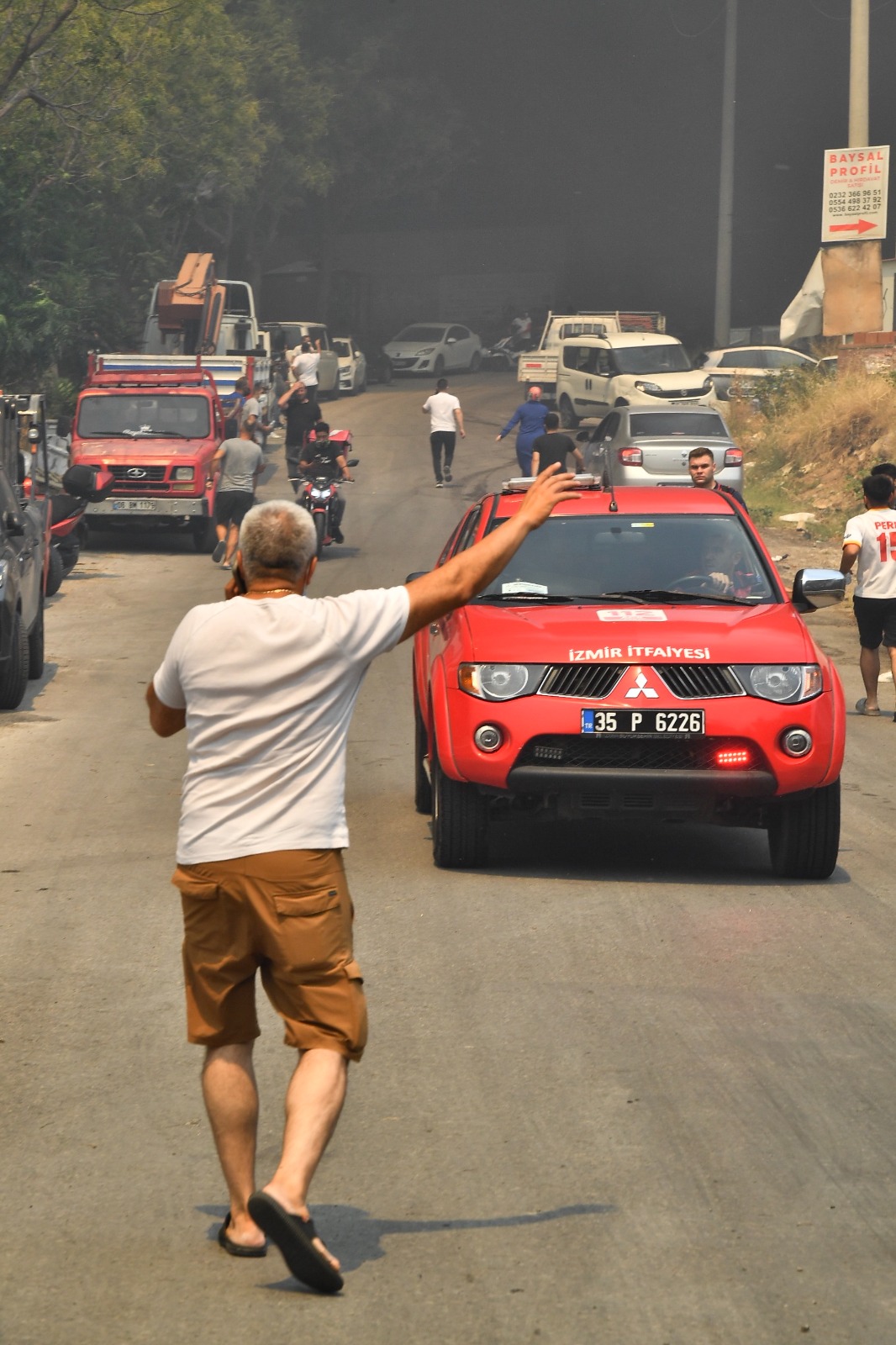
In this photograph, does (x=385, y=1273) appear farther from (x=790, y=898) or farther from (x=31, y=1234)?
(x=790, y=898)

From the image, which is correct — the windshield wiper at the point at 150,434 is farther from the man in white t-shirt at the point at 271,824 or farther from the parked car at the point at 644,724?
the man in white t-shirt at the point at 271,824

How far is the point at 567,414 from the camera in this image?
120 ft

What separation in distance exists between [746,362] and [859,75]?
32.1 ft

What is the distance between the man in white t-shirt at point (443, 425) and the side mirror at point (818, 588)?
63.5ft

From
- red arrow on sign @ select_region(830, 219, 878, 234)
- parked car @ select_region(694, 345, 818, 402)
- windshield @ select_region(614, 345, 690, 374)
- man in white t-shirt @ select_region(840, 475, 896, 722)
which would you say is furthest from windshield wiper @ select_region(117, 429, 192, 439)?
parked car @ select_region(694, 345, 818, 402)

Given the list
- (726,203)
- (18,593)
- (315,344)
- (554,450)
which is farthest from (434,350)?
(18,593)

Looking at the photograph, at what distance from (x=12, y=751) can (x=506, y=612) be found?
4182 mm

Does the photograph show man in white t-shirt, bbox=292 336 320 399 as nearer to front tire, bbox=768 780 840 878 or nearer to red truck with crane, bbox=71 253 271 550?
red truck with crane, bbox=71 253 271 550

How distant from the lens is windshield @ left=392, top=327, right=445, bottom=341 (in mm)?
50750

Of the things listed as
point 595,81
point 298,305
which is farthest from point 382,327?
point 595,81

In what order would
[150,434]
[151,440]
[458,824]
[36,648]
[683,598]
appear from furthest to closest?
1. [150,434]
2. [151,440]
3. [36,648]
4. [683,598]
5. [458,824]

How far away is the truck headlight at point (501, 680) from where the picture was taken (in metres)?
7.88

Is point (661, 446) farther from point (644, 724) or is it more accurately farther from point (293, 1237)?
point (293, 1237)

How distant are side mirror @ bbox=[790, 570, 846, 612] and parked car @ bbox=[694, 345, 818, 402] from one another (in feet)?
91.3
